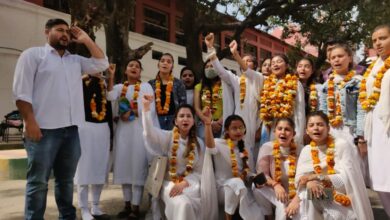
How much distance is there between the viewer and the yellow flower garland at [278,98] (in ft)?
14.0

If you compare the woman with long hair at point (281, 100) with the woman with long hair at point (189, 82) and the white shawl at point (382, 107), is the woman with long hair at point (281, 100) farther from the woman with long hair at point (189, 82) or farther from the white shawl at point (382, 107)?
the woman with long hair at point (189, 82)

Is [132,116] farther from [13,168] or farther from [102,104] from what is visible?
[13,168]

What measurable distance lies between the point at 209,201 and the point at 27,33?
13.3m

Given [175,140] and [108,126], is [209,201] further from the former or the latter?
[108,126]

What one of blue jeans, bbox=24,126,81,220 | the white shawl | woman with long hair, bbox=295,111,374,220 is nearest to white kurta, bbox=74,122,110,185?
blue jeans, bbox=24,126,81,220

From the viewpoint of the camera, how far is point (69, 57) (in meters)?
3.61

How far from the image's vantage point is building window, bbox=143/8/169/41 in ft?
64.0

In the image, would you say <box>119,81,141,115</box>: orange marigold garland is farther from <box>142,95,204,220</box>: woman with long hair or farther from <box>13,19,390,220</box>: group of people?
<box>142,95,204,220</box>: woman with long hair

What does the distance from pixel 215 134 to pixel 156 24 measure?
16200mm

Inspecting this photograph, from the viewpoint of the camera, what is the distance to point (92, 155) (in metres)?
4.29

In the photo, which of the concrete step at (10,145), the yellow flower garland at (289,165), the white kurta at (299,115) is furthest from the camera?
the concrete step at (10,145)

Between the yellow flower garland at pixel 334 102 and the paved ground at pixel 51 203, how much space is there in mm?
1287

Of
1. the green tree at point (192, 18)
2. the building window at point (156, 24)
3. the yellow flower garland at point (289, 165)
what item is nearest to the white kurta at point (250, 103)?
the yellow flower garland at point (289, 165)

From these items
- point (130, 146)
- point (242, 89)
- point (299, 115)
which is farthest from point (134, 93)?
point (299, 115)
